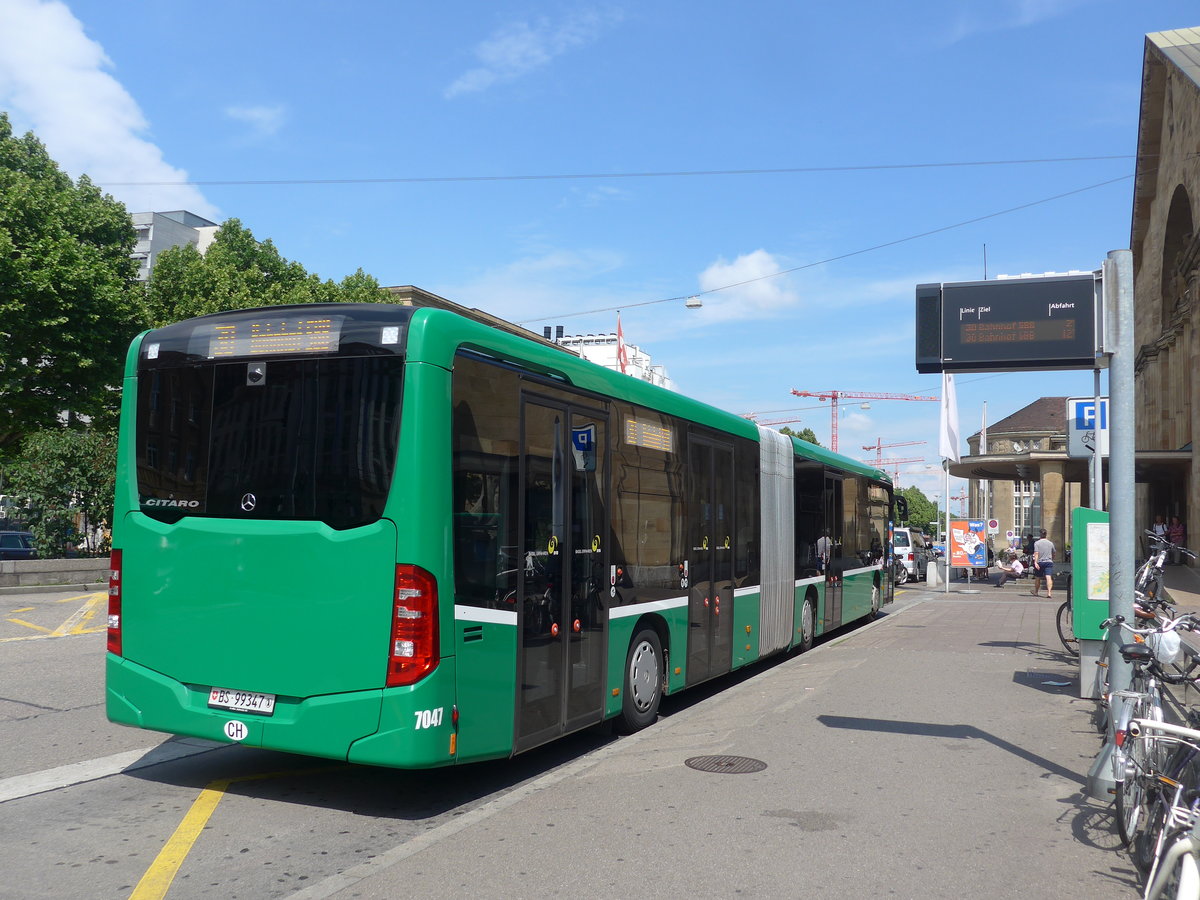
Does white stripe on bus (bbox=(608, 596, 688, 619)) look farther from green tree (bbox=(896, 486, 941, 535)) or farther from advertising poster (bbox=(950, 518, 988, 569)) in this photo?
green tree (bbox=(896, 486, 941, 535))

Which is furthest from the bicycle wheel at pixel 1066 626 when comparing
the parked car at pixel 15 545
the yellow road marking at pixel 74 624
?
the parked car at pixel 15 545

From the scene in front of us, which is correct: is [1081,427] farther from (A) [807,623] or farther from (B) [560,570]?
(B) [560,570]

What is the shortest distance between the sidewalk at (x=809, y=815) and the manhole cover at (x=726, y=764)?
70 millimetres

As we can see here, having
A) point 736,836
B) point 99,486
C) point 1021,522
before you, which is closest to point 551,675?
point 736,836

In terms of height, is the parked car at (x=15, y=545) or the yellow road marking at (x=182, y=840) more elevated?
the parked car at (x=15, y=545)

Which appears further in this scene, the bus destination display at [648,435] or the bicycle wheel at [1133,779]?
the bus destination display at [648,435]

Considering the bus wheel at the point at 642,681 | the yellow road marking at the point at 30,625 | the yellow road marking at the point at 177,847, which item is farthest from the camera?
the yellow road marking at the point at 30,625

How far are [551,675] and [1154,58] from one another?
5480 cm

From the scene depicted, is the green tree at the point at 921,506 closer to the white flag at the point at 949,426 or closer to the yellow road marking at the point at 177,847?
the white flag at the point at 949,426

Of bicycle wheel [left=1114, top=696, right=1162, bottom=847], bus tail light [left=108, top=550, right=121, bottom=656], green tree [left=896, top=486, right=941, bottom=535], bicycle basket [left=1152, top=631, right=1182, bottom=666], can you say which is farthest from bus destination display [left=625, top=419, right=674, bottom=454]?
green tree [left=896, top=486, right=941, bottom=535]

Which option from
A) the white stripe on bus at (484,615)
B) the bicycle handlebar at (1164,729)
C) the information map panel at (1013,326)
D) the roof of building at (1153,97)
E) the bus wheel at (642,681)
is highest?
the roof of building at (1153,97)

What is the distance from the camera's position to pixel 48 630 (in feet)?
49.3

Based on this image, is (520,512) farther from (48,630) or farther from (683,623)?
(48,630)

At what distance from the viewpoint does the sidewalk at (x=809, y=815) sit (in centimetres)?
485
